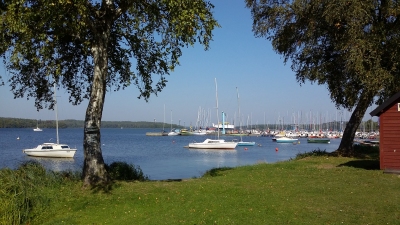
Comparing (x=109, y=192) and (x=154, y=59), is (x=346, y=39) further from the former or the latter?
(x=109, y=192)

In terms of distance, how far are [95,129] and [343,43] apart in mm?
12096

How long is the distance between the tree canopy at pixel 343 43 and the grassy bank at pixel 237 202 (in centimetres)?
588

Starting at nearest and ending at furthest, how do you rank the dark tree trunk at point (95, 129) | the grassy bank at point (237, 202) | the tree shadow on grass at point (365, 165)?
1. the grassy bank at point (237, 202)
2. the dark tree trunk at point (95, 129)
3. the tree shadow on grass at point (365, 165)

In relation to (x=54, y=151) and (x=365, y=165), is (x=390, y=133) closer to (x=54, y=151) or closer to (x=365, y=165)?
(x=365, y=165)

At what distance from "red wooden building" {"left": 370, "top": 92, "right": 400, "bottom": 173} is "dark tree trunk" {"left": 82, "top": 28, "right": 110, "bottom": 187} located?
33.0ft

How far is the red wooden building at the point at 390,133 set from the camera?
15.6 metres

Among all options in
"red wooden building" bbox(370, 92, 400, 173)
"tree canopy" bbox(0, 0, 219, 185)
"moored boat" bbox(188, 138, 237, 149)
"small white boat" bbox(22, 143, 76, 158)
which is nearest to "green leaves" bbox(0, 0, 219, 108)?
"tree canopy" bbox(0, 0, 219, 185)

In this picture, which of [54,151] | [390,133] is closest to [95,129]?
[390,133]

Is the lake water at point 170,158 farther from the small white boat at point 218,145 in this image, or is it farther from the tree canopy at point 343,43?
the tree canopy at point 343,43

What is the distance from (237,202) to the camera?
1113cm

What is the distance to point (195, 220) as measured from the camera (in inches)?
379

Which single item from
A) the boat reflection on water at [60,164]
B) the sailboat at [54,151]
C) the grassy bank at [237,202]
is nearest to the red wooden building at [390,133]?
the grassy bank at [237,202]

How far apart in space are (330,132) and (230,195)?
395 ft

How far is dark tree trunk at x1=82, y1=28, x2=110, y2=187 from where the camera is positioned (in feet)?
43.1
